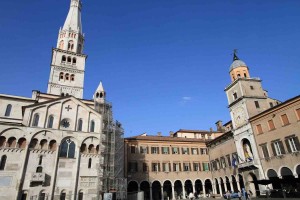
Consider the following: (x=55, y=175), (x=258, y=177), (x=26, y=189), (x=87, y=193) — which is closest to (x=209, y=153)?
(x=258, y=177)

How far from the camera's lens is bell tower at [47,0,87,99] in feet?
129

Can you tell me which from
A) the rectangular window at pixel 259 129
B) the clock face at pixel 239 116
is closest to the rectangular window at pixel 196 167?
the clock face at pixel 239 116

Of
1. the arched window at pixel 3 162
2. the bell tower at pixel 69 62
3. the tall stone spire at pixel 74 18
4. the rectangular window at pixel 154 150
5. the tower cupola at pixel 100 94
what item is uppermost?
the tall stone spire at pixel 74 18

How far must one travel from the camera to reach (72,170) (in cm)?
2669

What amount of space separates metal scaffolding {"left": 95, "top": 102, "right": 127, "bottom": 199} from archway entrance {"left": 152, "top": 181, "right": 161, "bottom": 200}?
1030cm

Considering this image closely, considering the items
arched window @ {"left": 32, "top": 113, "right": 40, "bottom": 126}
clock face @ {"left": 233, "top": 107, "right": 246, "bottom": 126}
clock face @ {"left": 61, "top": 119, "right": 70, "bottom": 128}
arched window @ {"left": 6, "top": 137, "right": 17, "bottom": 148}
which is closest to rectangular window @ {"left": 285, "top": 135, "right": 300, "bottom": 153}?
clock face @ {"left": 233, "top": 107, "right": 246, "bottom": 126}

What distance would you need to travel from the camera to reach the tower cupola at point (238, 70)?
3648 cm

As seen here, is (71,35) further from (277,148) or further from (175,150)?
(277,148)

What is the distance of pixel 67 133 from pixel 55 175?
5.06 m

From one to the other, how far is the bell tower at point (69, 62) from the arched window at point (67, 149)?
13.1m

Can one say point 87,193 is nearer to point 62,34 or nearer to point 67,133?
point 67,133

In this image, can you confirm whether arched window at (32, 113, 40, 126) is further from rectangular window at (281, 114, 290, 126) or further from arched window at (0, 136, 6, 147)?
rectangular window at (281, 114, 290, 126)

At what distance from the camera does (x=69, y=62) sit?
4191 cm

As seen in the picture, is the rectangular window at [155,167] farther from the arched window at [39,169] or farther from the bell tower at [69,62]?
the arched window at [39,169]
